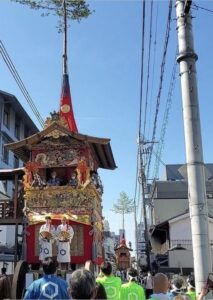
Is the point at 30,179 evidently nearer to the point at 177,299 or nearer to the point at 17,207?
the point at 17,207

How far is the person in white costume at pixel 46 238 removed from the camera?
1451cm

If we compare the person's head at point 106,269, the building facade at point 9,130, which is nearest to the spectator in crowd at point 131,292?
the person's head at point 106,269

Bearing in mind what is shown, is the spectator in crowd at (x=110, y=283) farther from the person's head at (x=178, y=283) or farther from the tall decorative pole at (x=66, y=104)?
the tall decorative pole at (x=66, y=104)

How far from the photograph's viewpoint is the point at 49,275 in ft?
15.4

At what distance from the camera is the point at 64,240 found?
571 inches

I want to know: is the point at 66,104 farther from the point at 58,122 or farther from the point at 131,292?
the point at 131,292

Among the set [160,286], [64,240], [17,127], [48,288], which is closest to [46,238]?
[64,240]

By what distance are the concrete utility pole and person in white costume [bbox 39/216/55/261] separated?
31.1 feet

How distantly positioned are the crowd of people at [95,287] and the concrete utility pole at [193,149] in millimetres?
459

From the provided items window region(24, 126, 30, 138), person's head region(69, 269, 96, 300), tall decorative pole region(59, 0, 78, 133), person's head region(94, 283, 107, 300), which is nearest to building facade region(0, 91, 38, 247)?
window region(24, 126, 30, 138)

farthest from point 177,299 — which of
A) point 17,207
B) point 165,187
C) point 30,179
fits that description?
point 165,187

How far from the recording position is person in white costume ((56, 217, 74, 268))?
558 inches

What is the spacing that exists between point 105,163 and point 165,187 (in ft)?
70.3

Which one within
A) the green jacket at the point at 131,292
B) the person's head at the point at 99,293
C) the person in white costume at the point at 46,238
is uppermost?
the person in white costume at the point at 46,238
